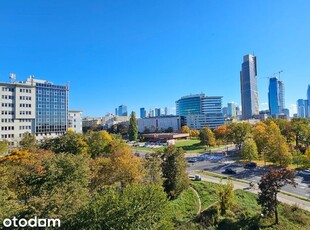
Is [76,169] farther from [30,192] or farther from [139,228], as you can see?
[139,228]

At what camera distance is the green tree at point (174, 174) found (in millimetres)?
23141

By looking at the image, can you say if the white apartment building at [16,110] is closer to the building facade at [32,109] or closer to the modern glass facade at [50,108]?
the building facade at [32,109]

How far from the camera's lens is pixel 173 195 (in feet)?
74.7

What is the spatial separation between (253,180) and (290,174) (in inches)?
478

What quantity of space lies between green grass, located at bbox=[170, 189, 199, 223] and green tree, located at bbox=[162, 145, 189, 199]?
31.5 inches

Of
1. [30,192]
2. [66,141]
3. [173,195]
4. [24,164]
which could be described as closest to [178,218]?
[173,195]

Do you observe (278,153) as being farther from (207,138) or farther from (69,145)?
(69,145)

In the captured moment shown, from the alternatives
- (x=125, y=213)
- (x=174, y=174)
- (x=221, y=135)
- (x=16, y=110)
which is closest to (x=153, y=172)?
(x=174, y=174)

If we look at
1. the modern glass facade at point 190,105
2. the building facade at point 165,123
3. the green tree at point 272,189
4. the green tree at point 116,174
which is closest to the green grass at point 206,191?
the green tree at point 272,189

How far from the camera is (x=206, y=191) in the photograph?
25.4 meters

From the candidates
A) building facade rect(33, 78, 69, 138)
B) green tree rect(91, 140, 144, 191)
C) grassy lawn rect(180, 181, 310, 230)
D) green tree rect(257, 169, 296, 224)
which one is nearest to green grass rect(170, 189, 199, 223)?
grassy lawn rect(180, 181, 310, 230)

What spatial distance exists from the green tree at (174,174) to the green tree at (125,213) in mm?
11898

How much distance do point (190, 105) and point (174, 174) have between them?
114689mm

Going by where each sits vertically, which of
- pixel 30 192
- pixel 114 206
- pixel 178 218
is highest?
pixel 114 206
